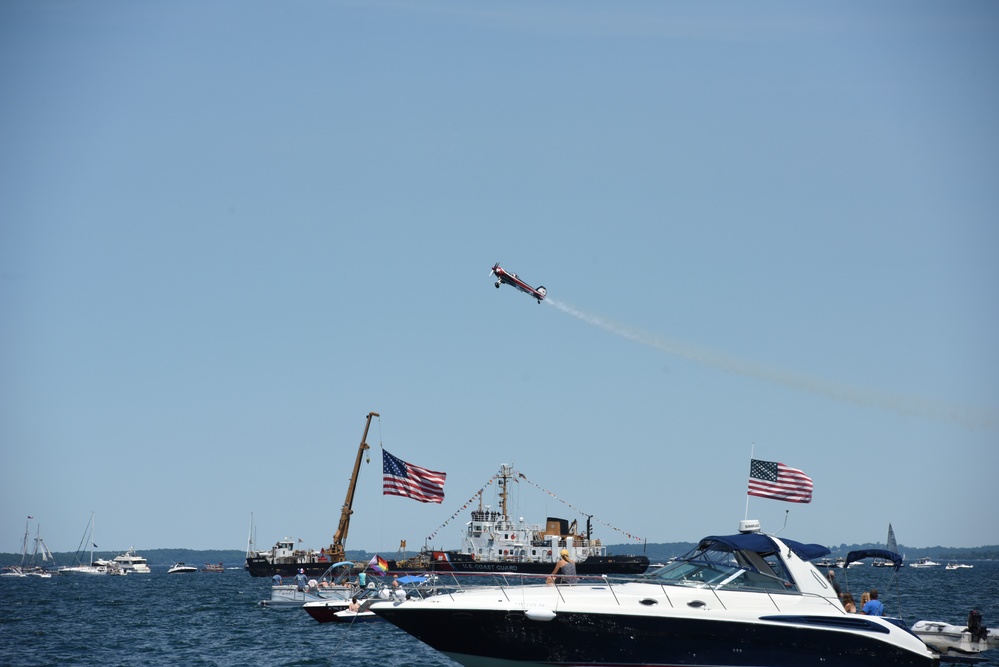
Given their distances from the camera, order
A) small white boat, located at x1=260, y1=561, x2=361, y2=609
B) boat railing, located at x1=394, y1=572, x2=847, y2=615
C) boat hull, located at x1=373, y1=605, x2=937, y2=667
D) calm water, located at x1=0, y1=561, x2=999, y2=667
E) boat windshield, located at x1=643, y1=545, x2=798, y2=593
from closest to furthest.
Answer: boat hull, located at x1=373, y1=605, x2=937, y2=667 < boat railing, located at x1=394, y1=572, x2=847, y2=615 < boat windshield, located at x1=643, y1=545, x2=798, y2=593 < calm water, located at x1=0, y1=561, x2=999, y2=667 < small white boat, located at x1=260, y1=561, x2=361, y2=609

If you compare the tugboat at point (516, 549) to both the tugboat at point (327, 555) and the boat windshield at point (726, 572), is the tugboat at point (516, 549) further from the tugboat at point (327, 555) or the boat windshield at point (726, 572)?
the boat windshield at point (726, 572)

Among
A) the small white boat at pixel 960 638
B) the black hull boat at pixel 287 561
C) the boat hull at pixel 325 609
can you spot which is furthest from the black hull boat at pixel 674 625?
the black hull boat at pixel 287 561

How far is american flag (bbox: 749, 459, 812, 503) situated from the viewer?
25.9m

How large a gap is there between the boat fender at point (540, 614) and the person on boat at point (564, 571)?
1702 mm

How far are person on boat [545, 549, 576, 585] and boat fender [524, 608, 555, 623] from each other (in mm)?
1702

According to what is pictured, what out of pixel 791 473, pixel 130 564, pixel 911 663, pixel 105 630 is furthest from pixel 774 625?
pixel 130 564

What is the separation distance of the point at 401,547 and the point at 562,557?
5206 cm

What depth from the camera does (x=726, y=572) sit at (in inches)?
756

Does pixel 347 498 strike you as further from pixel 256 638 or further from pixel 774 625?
pixel 774 625

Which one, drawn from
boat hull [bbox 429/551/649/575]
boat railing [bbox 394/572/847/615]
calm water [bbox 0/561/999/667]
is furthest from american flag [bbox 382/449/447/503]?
boat railing [bbox 394/572/847/615]

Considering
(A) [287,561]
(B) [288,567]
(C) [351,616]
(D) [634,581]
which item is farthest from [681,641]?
(A) [287,561]

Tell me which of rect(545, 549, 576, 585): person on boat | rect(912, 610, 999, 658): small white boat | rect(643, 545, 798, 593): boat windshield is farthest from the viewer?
rect(912, 610, 999, 658): small white boat

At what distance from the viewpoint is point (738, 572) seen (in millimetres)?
19094

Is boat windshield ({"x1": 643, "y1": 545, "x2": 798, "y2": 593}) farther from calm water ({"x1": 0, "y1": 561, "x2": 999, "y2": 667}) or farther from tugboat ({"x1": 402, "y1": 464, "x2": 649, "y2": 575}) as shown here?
tugboat ({"x1": 402, "y1": 464, "x2": 649, "y2": 575})
